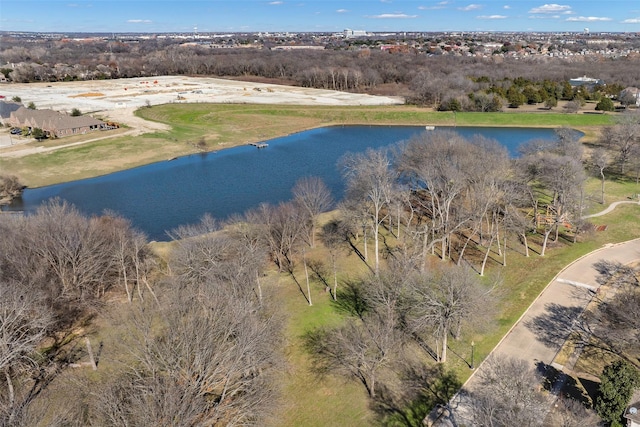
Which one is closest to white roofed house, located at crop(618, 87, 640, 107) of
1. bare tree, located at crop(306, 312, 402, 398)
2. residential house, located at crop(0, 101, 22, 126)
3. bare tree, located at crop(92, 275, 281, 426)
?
bare tree, located at crop(306, 312, 402, 398)

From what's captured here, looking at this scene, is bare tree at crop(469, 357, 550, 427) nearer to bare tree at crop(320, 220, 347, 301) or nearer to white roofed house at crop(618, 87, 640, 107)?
bare tree at crop(320, 220, 347, 301)

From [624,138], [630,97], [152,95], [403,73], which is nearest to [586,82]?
[630,97]

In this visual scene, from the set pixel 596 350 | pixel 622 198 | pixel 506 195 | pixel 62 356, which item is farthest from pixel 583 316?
pixel 62 356

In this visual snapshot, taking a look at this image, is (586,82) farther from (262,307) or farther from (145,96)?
(262,307)

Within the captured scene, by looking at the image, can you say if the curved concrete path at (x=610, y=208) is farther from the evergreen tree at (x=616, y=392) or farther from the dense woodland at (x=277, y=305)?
the evergreen tree at (x=616, y=392)

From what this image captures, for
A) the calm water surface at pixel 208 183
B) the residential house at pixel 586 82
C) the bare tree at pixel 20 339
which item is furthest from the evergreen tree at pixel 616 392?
the residential house at pixel 586 82

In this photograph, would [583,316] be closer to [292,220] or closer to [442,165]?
[442,165]
